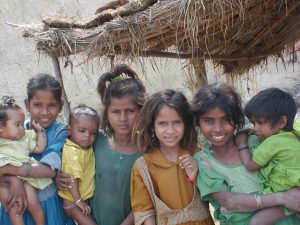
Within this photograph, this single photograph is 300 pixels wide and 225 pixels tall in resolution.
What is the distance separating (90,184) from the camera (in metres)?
2.70

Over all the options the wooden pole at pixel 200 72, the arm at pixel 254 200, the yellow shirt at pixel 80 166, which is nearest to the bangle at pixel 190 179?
the arm at pixel 254 200

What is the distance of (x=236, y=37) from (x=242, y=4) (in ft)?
3.28

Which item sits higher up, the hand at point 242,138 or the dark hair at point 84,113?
the dark hair at point 84,113

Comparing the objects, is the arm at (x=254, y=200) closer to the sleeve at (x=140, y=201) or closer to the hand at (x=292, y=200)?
the hand at (x=292, y=200)

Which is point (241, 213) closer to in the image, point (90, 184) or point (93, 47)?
point (90, 184)

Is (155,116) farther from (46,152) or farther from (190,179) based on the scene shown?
(46,152)

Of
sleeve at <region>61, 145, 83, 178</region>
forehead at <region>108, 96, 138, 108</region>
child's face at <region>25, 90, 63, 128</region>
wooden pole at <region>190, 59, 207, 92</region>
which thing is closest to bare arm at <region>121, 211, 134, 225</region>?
sleeve at <region>61, 145, 83, 178</region>

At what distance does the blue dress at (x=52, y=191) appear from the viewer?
2592mm

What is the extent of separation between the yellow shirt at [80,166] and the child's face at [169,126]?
1.52ft

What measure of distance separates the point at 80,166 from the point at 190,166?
645 millimetres

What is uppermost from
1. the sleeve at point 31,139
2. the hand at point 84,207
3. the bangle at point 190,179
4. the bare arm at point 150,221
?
the sleeve at point 31,139

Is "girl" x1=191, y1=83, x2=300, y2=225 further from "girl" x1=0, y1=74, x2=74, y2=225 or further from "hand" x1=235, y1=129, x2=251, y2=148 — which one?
"girl" x1=0, y1=74, x2=74, y2=225

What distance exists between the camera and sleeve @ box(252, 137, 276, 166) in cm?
228

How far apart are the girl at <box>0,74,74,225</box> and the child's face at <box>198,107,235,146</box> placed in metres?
0.85
